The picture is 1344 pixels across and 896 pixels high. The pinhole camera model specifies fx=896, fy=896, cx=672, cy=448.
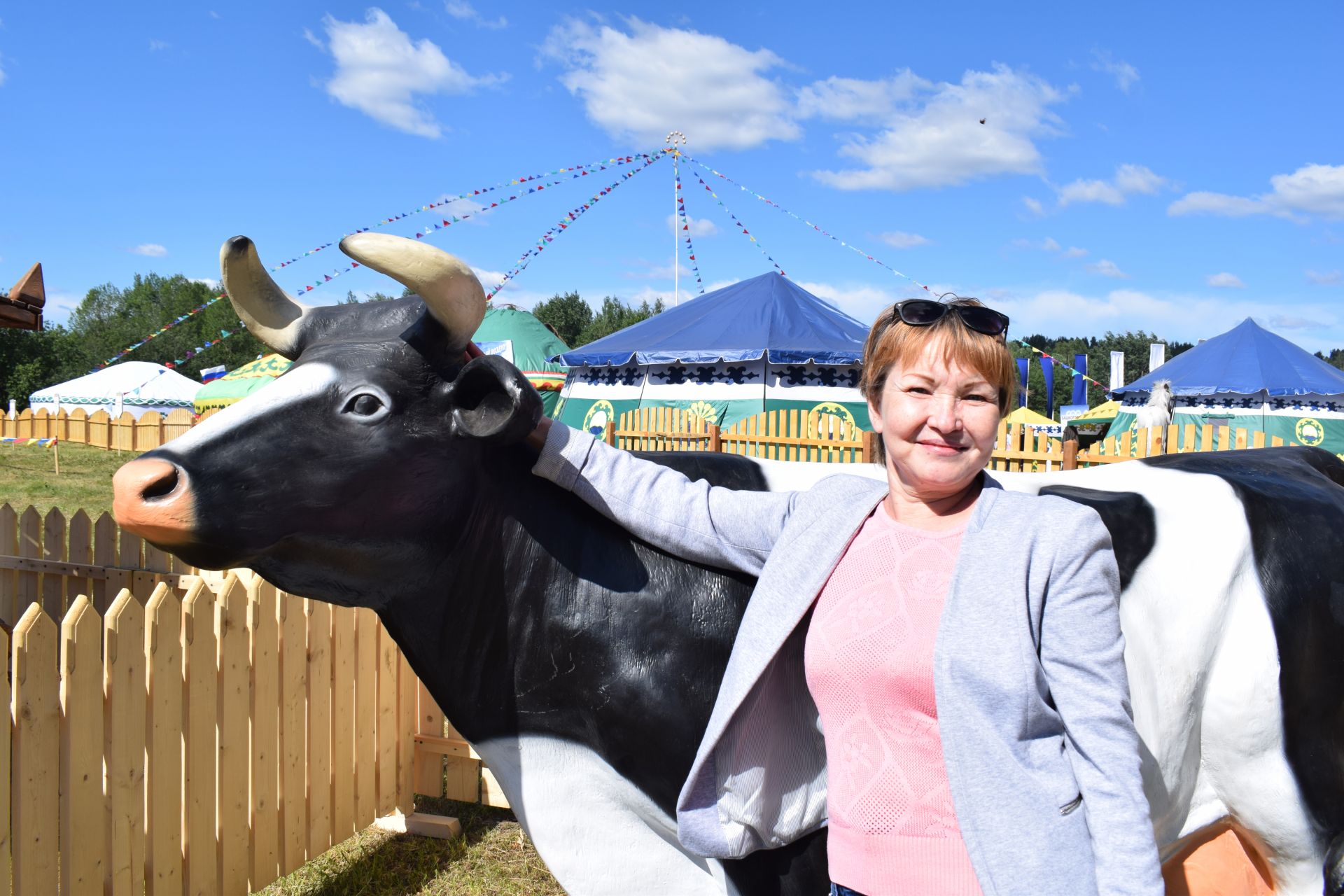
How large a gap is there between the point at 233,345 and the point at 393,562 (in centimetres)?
7233

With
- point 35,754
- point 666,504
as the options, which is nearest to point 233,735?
point 35,754

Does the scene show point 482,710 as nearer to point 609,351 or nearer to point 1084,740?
point 1084,740

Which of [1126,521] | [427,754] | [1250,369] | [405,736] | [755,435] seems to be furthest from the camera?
[1250,369]

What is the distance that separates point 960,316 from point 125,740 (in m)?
3.07

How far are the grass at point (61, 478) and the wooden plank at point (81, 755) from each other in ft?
22.9

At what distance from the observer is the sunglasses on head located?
5.07ft

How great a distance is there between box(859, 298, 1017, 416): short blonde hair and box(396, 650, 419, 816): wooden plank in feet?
11.5

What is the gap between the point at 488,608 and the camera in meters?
1.88

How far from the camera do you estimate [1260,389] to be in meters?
18.6

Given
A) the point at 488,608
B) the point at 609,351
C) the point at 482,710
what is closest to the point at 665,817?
the point at 482,710

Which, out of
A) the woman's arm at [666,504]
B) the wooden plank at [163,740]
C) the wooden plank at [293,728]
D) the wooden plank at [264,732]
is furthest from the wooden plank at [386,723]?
the woman's arm at [666,504]

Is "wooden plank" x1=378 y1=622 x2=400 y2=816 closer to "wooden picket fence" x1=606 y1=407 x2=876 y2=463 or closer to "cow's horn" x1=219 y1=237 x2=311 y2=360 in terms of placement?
"cow's horn" x1=219 y1=237 x2=311 y2=360

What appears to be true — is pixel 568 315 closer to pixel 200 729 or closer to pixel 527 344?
pixel 527 344

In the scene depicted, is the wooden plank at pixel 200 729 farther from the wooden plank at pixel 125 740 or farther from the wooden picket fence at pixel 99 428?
the wooden picket fence at pixel 99 428
